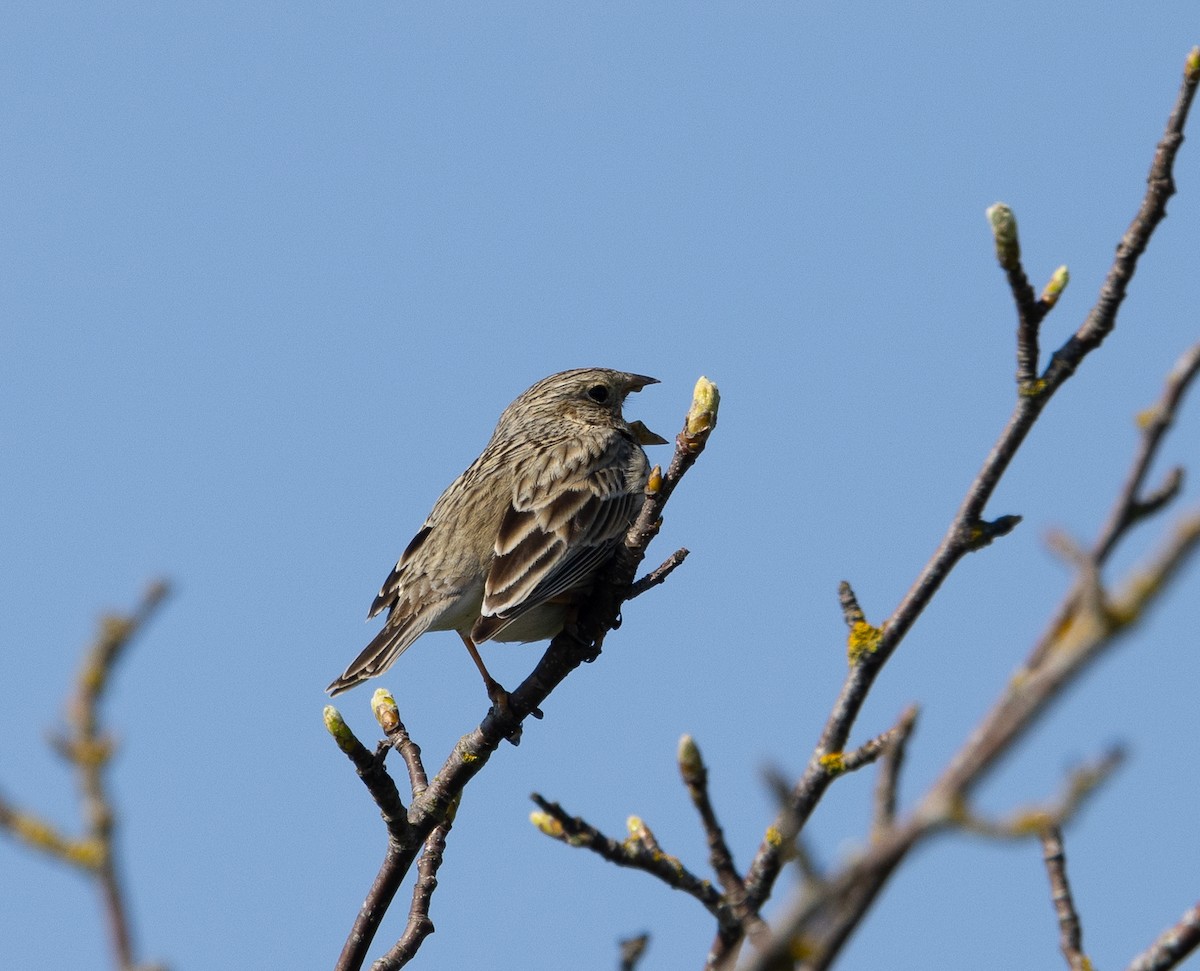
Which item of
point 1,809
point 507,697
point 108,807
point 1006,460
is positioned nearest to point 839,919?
point 108,807

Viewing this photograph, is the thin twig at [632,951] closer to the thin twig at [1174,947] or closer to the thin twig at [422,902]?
the thin twig at [1174,947]

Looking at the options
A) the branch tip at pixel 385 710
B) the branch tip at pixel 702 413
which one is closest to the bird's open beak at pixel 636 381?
the branch tip at pixel 385 710

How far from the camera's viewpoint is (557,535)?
26.6 feet

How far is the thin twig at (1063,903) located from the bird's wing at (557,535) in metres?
3.89

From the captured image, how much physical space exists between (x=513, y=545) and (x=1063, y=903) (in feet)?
15.3

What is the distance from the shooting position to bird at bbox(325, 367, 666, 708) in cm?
773

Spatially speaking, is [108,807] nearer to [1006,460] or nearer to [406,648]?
[1006,460]

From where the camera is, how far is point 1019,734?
167 centimetres

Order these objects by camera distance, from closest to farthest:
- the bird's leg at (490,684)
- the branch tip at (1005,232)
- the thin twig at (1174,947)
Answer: the thin twig at (1174,947) < the branch tip at (1005,232) < the bird's leg at (490,684)

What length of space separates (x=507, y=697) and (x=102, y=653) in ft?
14.5

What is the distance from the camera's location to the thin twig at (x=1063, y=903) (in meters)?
3.65

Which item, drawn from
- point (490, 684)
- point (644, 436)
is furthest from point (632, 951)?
point (644, 436)

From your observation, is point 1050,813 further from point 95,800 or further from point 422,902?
point 422,902

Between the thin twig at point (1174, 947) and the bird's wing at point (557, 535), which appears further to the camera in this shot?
the bird's wing at point (557, 535)
